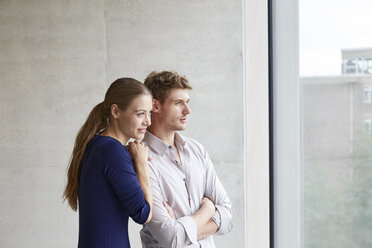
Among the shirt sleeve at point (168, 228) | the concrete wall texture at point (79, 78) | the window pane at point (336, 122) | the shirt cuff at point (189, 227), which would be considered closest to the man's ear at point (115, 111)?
the shirt sleeve at point (168, 228)

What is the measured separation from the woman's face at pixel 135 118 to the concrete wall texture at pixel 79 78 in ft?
6.34

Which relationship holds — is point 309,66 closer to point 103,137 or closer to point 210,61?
point 103,137

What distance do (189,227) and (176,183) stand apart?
0.18m

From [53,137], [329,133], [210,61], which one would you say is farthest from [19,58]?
[329,133]

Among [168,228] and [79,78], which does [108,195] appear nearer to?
[168,228]

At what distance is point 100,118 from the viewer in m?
1.66

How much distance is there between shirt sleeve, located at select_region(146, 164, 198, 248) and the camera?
165cm

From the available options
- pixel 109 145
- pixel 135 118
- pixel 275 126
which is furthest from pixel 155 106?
pixel 275 126

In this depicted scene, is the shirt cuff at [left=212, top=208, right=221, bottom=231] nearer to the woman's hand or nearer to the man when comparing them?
the man

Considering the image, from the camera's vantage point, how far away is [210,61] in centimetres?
353

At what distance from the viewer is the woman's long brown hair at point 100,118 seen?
5.30 feet

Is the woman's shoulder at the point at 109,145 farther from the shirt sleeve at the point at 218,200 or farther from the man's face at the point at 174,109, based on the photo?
the shirt sleeve at the point at 218,200

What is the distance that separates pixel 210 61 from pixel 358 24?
2.27m

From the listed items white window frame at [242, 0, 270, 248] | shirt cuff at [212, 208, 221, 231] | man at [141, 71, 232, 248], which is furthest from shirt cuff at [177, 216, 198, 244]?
white window frame at [242, 0, 270, 248]
